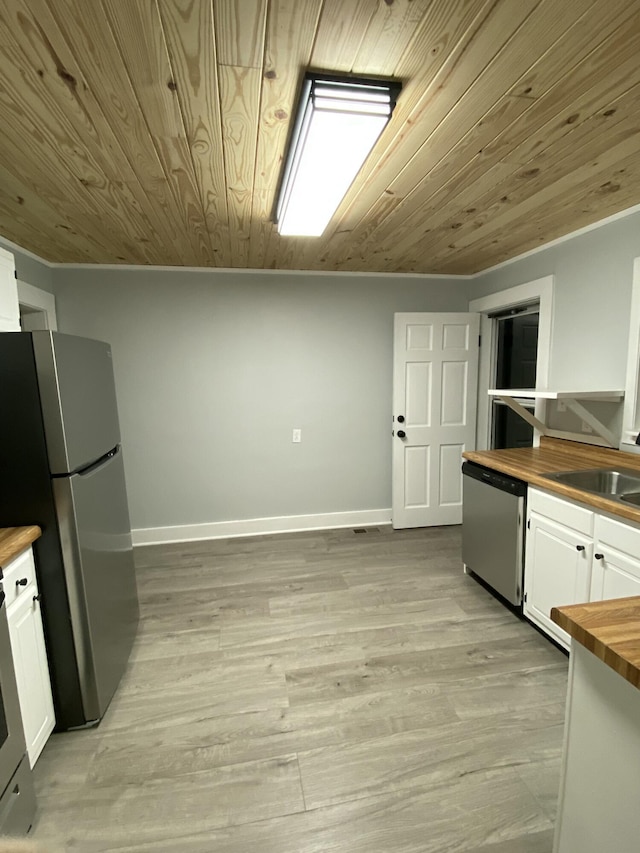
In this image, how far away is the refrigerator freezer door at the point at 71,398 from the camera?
1.46 m

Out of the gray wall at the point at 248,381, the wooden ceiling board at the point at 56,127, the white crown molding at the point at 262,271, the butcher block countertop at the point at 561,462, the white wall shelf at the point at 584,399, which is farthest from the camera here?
the gray wall at the point at 248,381

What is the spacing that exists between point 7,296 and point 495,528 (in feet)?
9.72

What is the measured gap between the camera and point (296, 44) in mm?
1031

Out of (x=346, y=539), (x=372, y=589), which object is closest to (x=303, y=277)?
(x=346, y=539)

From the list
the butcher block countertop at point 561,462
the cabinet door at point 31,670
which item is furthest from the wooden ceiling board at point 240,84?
the butcher block countertop at point 561,462

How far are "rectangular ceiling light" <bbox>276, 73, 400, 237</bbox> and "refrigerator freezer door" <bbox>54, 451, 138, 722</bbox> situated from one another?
1578mm

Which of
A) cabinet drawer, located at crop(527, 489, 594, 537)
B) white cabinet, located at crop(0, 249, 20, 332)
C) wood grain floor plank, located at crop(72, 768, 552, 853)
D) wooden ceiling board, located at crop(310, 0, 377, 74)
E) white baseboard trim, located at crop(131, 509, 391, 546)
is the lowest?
wood grain floor plank, located at crop(72, 768, 552, 853)

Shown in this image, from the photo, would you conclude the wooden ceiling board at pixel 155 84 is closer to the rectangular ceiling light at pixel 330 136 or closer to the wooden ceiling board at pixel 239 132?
the wooden ceiling board at pixel 239 132

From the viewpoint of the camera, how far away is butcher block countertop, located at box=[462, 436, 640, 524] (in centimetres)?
173

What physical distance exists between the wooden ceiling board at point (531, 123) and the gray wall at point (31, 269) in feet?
8.56

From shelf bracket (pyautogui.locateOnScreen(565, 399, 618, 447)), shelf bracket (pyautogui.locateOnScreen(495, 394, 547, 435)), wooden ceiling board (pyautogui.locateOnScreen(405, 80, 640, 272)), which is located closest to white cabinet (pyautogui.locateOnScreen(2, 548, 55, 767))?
wooden ceiling board (pyautogui.locateOnScreen(405, 80, 640, 272))

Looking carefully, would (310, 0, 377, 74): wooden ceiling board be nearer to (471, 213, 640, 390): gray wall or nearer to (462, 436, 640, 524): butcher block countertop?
(462, 436, 640, 524): butcher block countertop

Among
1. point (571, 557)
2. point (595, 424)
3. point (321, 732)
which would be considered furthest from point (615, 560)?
point (321, 732)

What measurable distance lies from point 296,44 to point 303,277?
249 centimetres
